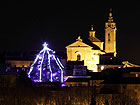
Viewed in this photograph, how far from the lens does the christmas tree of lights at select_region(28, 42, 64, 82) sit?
71.8 metres

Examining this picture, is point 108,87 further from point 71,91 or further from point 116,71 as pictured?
point 116,71

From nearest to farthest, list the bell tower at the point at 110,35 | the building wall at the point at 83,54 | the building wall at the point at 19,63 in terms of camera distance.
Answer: the building wall at the point at 19,63 < the building wall at the point at 83,54 < the bell tower at the point at 110,35

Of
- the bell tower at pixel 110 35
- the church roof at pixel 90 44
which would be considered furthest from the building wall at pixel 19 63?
the bell tower at pixel 110 35

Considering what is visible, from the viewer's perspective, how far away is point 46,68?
7394 centimetres

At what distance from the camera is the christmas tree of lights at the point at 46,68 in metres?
71.8

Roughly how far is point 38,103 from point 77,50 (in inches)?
1155

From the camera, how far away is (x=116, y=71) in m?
68.1

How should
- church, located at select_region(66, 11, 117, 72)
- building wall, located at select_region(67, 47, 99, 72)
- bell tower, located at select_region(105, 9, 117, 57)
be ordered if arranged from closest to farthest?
church, located at select_region(66, 11, 117, 72) < building wall, located at select_region(67, 47, 99, 72) < bell tower, located at select_region(105, 9, 117, 57)

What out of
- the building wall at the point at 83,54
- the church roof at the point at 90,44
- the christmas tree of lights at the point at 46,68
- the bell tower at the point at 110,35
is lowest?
the christmas tree of lights at the point at 46,68

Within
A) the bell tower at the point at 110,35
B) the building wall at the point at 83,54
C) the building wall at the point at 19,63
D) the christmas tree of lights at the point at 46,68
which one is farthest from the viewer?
the bell tower at the point at 110,35

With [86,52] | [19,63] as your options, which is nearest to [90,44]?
[86,52]

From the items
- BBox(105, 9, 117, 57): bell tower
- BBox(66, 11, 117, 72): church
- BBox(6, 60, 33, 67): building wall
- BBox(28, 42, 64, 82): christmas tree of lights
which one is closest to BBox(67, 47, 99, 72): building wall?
BBox(66, 11, 117, 72): church

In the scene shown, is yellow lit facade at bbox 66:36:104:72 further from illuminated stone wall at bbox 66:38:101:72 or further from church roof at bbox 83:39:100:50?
church roof at bbox 83:39:100:50

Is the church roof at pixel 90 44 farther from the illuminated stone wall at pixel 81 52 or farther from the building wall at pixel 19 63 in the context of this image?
the building wall at pixel 19 63
